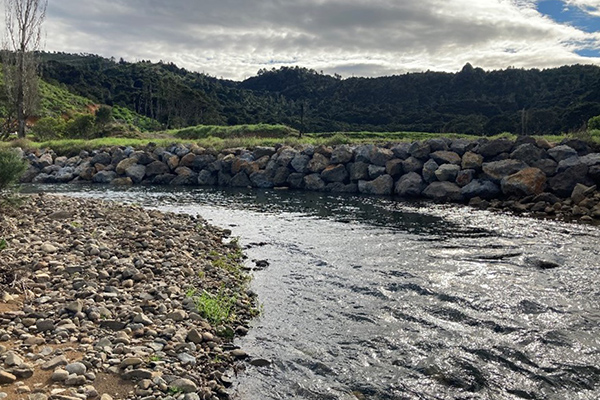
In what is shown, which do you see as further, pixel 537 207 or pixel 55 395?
pixel 537 207

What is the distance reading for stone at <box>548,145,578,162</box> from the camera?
20.4 metres

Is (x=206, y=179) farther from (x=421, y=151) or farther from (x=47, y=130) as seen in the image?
(x=47, y=130)

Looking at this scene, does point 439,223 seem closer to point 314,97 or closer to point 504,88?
point 504,88

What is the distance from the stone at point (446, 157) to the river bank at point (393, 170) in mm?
50

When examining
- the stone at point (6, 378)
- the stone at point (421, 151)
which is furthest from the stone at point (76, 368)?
the stone at point (421, 151)

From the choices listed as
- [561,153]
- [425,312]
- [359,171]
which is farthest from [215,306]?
[359,171]

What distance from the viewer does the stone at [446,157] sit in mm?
22970

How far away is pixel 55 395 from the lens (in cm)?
436

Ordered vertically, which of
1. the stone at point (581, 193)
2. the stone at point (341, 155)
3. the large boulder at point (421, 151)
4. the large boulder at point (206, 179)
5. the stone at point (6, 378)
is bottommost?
the stone at point (6, 378)

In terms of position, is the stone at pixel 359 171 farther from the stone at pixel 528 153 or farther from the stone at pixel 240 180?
the stone at pixel 528 153

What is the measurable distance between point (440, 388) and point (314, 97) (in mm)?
115310

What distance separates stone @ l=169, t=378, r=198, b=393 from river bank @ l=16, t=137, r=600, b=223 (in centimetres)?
1504

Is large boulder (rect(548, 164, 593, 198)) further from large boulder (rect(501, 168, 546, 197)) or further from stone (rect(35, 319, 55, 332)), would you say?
stone (rect(35, 319, 55, 332))

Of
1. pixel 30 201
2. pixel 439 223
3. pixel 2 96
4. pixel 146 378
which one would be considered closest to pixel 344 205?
pixel 439 223
